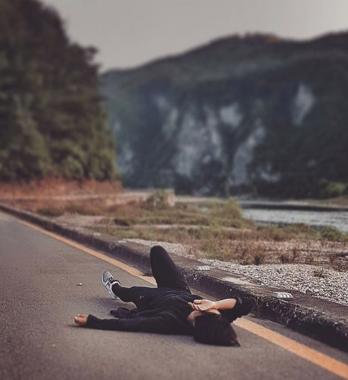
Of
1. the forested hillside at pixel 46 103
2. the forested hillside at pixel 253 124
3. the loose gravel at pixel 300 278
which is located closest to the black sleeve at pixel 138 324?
the loose gravel at pixel 300 278

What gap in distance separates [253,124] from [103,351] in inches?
6224

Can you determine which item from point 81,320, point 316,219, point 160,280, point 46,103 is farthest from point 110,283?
point 46,103

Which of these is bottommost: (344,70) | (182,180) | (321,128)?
(182,180)

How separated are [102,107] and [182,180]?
110 m

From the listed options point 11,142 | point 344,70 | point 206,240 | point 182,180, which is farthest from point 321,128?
point 206,240

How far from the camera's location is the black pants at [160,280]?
575 cm

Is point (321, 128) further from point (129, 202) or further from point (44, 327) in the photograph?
point (44, 327)

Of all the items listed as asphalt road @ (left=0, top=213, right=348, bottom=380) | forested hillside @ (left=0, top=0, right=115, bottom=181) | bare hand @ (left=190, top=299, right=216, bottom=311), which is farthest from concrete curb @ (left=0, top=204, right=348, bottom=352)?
forested hillside @ (left=0, top=0, right=115, bottom=181)

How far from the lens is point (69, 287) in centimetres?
730

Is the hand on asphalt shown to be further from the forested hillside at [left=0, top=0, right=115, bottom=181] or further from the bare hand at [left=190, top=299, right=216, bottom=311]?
the forested hillside at [left=0, top=0, right=115, bottom=181]

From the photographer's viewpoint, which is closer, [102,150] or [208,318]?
[208,318]

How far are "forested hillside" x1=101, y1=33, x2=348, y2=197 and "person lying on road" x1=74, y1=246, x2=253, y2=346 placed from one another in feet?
362

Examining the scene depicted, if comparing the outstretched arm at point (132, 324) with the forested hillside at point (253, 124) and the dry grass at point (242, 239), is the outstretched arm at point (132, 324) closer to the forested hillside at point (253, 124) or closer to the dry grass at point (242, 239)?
the dry grass at point (242, 239)

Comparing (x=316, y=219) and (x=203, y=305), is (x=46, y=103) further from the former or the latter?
(x=203, y=305)
